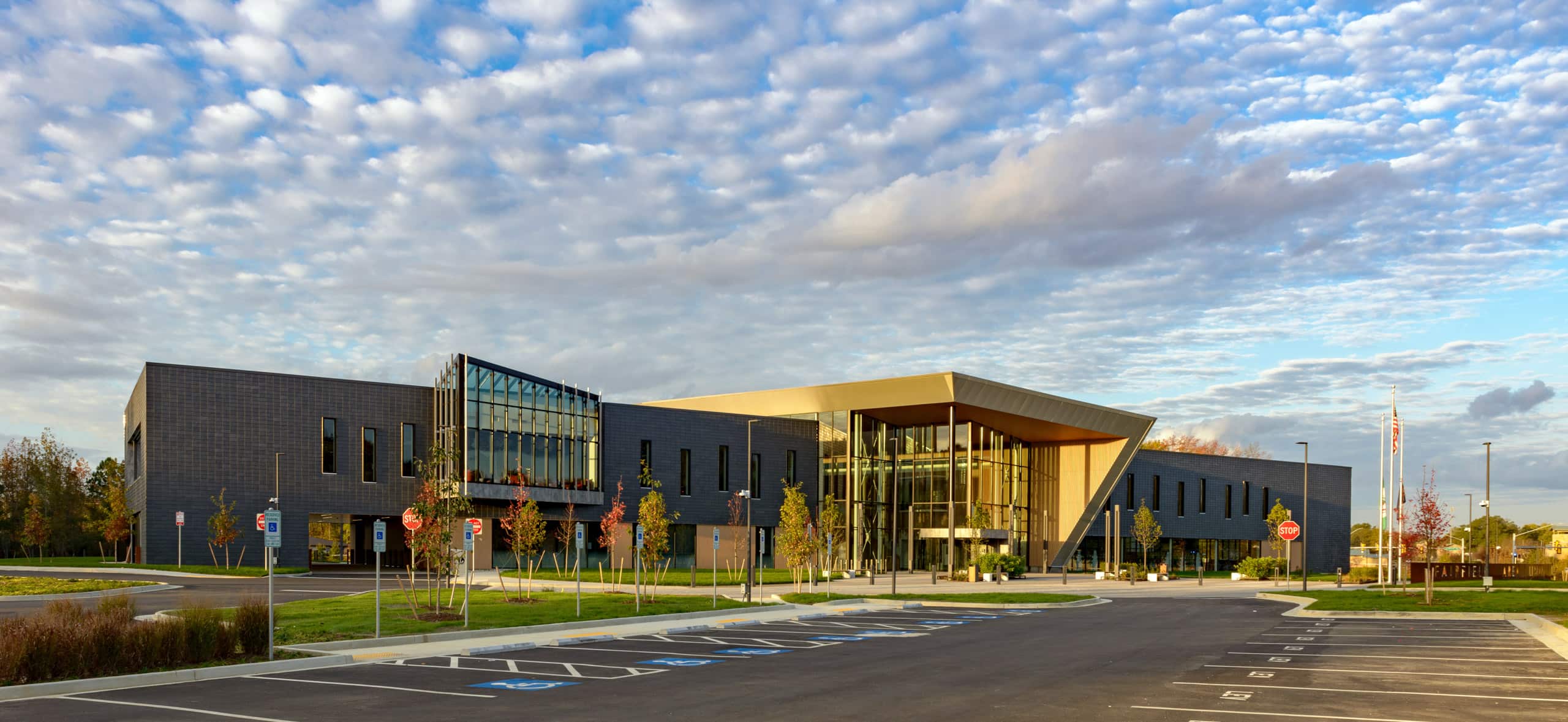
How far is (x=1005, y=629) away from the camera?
93.9 ft

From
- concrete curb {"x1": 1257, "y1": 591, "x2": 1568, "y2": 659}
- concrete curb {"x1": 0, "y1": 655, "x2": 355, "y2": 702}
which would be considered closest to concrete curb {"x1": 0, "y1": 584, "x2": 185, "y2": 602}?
concrete curb {"x1": 0, "y1": 655, "x2": 355, "y2": 702}

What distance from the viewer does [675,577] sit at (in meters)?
55.1

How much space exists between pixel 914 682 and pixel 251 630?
35.7 feet

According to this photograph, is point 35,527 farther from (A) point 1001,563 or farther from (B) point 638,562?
(B) point 638,562

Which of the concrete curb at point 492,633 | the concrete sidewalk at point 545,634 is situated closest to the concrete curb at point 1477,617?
the concrete sidewalk at point 545,634

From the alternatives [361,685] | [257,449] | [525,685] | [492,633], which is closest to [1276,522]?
[257,449]

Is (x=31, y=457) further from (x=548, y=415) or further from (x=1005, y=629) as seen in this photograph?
(x=1005, y=629)

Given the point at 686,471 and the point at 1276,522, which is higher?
the point at 686,471

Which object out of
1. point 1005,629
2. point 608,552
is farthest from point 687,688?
point 608,552

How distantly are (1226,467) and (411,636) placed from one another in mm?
79711

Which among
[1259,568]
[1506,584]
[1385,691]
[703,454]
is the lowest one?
[1259,568]

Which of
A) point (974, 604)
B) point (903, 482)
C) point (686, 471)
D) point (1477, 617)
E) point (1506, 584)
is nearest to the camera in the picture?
point (1477, 617)

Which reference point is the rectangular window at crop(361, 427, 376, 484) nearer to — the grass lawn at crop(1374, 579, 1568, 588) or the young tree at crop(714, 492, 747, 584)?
the young tree at crop(714, 492, 747, 584)

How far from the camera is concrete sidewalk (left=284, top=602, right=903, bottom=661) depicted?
68.5 feet
